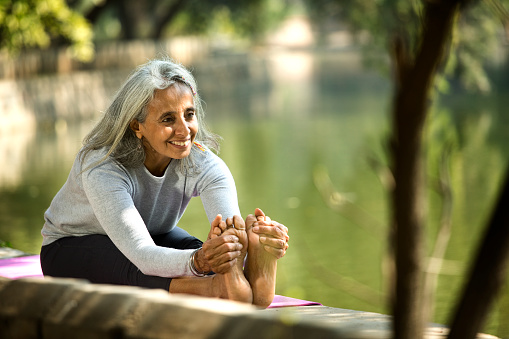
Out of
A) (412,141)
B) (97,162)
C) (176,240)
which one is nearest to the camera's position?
(412,141)

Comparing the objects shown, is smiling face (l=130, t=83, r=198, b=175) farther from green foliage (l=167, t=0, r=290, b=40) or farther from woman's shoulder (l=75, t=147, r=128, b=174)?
green foliage (l=167, t=0, r=290, b=40)

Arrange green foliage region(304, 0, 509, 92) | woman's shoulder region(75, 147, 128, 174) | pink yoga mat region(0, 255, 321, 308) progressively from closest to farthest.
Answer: woman's shoulder region(75, 147, 128, 174) → pink yoga mat region(0, 255, 321, 308) → green foliage region(304, 0, 509, 92)

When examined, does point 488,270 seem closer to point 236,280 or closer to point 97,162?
point 236,280

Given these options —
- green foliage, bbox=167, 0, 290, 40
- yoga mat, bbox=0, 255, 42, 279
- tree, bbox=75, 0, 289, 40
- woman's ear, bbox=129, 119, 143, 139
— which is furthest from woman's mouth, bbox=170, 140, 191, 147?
green foliage, bbox=167, 0, 290, 40

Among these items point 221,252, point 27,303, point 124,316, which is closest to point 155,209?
point 221,252

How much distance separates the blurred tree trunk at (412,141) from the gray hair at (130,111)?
2.01 meters

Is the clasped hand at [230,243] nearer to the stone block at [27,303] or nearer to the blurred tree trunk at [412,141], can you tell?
the stone block at [27,303]


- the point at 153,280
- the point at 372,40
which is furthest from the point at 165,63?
the point at 372,40

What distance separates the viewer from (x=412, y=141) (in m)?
1.69

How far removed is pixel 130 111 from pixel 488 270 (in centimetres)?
219

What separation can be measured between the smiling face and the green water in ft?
→ 1.96

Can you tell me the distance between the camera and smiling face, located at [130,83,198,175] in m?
3.61

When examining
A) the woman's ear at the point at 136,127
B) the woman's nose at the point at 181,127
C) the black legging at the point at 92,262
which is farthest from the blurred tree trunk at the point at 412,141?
the woman's ear at the point at 136,127

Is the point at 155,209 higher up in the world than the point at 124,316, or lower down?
lower down
